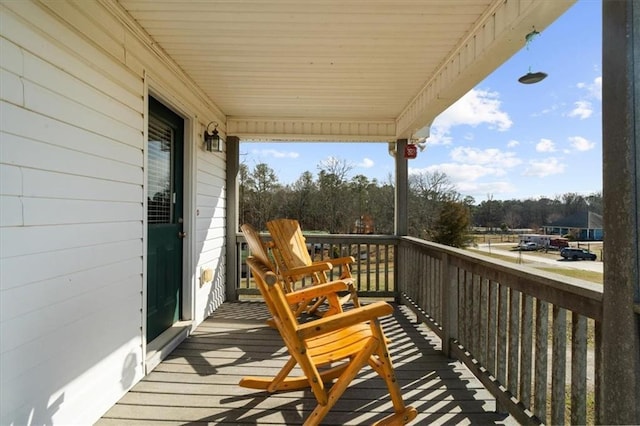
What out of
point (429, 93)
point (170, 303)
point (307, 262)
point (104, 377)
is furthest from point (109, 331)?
point (429, 93)

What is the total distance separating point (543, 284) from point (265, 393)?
1.71 meters

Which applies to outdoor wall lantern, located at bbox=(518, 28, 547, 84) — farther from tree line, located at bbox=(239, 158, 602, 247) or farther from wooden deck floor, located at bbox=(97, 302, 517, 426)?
tree line, located at bbox=(239, 158, 602, 247)

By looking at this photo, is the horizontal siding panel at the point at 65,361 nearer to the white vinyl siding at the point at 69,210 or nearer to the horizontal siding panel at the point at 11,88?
the white vinyl siding at the point at 69,210

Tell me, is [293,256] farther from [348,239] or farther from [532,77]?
[532,77]

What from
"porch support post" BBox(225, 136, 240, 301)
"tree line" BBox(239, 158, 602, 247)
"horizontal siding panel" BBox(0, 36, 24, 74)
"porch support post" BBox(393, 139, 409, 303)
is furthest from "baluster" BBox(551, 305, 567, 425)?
"tree line" BBox(239, 158, 602, 247)

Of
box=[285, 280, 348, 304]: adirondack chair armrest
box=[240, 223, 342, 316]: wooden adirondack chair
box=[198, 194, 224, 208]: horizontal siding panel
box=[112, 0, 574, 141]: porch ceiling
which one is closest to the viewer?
box=[112, 0, 574, 141]: porch ceiling

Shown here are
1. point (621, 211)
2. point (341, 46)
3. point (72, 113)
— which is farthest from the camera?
point (341, 46)

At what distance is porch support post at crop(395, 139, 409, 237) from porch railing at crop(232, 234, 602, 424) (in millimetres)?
1063

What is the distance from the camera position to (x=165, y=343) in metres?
2.84

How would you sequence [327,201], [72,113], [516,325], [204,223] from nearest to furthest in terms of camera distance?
[72,113], [516,325], [204,223], [327,201]

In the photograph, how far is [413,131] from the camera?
4.34 meters

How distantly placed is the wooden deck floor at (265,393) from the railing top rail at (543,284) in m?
0.78

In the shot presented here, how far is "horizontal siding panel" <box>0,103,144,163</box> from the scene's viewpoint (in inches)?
55.4

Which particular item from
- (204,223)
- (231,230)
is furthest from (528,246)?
(231,230)
